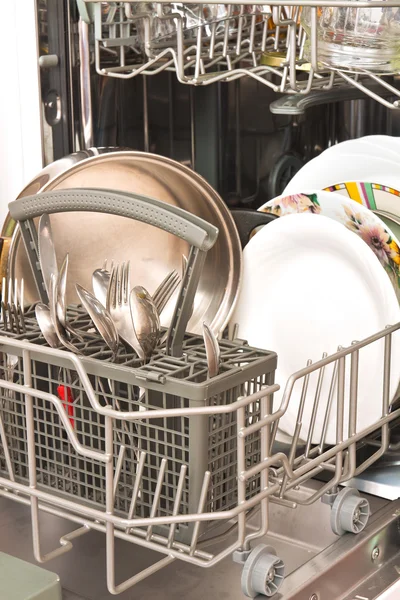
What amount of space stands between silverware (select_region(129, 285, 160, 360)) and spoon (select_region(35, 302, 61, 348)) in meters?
0.07

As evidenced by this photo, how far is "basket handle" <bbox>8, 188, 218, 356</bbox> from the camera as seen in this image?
66 centimetres

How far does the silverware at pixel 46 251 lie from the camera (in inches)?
30.2

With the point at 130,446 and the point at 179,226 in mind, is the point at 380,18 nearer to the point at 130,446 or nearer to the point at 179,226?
the point at 179,226

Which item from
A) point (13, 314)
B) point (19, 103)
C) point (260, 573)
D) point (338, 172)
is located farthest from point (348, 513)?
point (19, 103)

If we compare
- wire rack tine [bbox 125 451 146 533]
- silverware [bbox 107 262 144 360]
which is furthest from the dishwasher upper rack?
wire rack tine [bbox 125 451 146 533]

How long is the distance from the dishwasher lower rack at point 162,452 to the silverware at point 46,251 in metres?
0.05

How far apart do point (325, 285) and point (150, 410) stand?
342mm

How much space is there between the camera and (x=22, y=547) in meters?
0.79

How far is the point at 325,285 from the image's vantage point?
3.02 feet

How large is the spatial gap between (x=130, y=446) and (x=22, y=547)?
189mm

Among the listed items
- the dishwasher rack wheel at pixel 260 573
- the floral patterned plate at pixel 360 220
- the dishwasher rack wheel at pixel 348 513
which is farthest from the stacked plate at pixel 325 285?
the dishwasher rack wheel at pixel 260 573

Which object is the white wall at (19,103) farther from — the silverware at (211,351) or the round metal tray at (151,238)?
the silverware at (211,351)

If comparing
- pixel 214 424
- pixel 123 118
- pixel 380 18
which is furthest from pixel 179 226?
pixel 123 118

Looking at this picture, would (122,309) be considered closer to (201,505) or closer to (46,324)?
(46,324)
